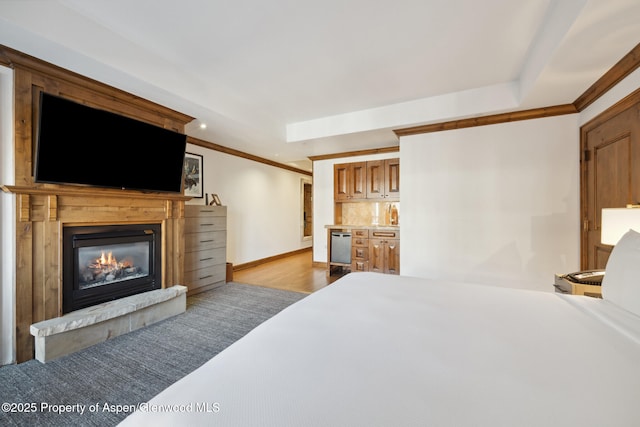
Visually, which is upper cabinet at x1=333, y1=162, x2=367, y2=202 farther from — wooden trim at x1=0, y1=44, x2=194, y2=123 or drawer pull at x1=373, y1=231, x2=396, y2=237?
wooden trim at x1=0, y1=44, x2=194, y2=123

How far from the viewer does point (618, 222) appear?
184cm

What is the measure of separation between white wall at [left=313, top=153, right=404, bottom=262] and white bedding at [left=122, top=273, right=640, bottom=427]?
4.46m

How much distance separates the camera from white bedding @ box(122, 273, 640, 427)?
0.61 metres

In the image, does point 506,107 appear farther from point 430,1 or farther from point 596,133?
point 430,1

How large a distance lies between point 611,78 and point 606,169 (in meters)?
0.83

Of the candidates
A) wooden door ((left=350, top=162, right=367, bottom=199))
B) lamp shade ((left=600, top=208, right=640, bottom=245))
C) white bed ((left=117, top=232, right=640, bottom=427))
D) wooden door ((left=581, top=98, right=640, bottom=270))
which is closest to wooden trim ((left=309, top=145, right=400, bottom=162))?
wooden door ((left=350, top=162, right=367, bottom=199))

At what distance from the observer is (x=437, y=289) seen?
167cm

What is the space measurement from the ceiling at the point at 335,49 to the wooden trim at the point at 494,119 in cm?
18

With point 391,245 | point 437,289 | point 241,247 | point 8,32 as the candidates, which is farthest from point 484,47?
point 241,247

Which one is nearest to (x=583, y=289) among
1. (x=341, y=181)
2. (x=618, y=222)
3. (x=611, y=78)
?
(x=618, y=222)

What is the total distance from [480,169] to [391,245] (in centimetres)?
179

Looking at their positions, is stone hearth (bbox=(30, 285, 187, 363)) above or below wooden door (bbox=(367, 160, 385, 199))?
Result: below

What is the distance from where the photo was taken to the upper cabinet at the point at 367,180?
496 centimetres

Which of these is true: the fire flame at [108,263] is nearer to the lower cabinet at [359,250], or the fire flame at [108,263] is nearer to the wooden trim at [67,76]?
the wooden trim at [67,76]
